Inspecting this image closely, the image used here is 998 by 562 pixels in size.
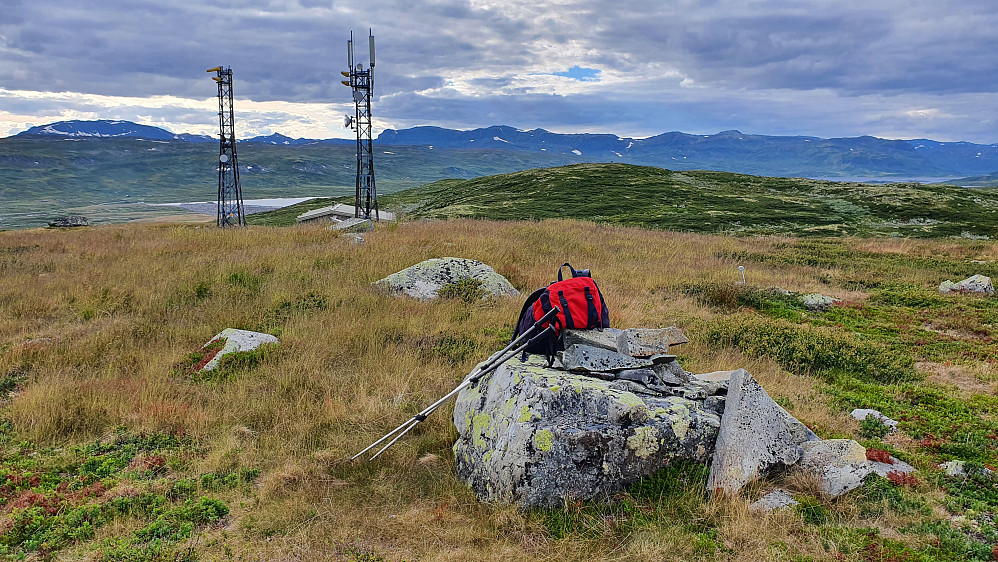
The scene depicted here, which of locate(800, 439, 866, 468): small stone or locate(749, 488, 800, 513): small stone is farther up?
locate(800, 439, 866, 468): small stone

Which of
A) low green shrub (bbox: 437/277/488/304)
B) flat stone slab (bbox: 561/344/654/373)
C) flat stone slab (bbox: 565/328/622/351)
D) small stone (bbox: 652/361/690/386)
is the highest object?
flat stone slab (bbox: 565/328/622/351)

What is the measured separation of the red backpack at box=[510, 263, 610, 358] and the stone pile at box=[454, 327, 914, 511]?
0.24 meters

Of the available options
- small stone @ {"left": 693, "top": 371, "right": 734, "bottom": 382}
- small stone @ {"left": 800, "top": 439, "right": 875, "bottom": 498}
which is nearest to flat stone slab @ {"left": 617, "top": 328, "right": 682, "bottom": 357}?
small stone @ {"left": 693, "top": 371, "right": 734, "bottom": 382}

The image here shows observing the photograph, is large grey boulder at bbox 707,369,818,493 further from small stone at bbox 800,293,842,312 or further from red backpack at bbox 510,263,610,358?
small stone at bbox 800,293,842,312

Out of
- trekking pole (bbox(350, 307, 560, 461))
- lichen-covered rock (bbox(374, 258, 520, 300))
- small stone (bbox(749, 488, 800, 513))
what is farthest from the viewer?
lichen-covered rock (bbox(374, 258, 520, 300))

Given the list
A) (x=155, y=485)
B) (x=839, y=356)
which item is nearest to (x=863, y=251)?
(x=839, y=356)

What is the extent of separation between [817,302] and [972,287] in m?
6.04

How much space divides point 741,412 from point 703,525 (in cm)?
119

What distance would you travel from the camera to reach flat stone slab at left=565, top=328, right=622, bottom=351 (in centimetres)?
594

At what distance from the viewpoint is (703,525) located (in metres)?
4.53

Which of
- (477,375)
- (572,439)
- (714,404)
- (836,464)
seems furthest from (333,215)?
(836,464)

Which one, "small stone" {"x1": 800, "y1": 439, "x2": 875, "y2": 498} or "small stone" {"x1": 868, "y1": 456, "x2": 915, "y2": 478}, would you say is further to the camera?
"small stone" {"x1": 868, "y1": 456, "x2": 915, "y2": 478}

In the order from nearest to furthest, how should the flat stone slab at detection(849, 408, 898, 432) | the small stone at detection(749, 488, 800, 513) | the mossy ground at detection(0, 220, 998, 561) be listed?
1. the mossy ground at detection(0, 220, 998, 561)
2. the small stone at detection(749, 488, 800, 513)
3. the flat stone slab at detection(849, 408, 898, 432)

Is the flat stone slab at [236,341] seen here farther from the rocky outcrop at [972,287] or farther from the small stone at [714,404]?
the rocky outcrop at [972,287]
